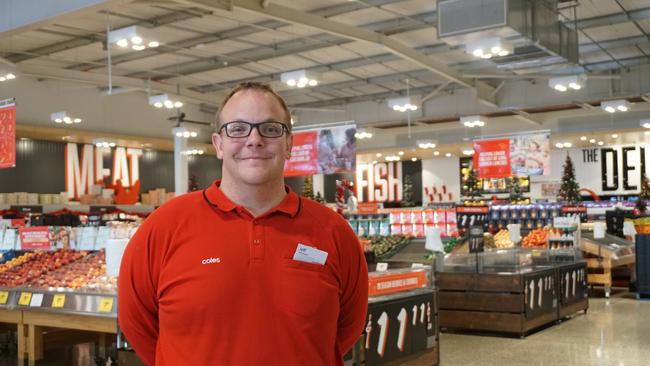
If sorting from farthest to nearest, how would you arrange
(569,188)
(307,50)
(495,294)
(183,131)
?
1. (569,188)
2. (183,131)
3. (307,50)
4. (495,294)

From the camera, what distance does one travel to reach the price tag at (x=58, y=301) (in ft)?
17.4

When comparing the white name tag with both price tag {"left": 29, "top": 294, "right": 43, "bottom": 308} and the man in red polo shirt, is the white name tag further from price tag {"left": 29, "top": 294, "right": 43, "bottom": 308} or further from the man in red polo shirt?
price tag {"left": 29, "top": 294, "right": 43, "bottom": 308}

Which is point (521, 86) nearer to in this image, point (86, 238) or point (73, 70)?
point (73, 70)

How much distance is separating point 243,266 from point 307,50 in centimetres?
1398

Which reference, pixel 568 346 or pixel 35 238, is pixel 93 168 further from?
pixel 568 346

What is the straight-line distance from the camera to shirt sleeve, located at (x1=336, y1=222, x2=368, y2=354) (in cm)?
226

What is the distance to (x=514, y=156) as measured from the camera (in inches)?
686

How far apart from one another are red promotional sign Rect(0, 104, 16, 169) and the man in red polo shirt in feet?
27.2

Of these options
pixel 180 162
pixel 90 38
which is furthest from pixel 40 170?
pixel 90 38

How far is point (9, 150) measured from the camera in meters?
9.80

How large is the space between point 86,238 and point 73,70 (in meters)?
10.5

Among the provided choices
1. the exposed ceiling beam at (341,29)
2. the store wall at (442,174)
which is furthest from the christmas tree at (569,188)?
the exposed ceiling beam at (341,29)

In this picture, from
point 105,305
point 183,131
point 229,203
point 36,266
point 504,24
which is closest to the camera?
point 229,203

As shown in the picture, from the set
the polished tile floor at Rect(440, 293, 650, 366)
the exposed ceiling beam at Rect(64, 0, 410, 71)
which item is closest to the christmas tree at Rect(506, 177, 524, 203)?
the exposed ceiling beam at Rect(64, 0, 410, 71)
